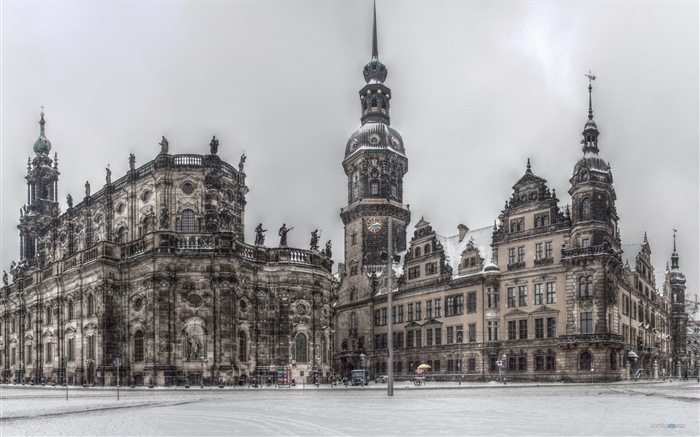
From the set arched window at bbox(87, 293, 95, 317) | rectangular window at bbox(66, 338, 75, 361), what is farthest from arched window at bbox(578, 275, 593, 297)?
rectangular window at bbox(66, 338, 75, 361)

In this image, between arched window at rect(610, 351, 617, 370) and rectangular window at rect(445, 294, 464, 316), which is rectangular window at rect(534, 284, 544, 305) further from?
rectangular window at rect(445, 294, 464, 316)

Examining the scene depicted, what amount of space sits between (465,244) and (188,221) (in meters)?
31.9

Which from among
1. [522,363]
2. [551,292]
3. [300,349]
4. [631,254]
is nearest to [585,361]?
[522,363]

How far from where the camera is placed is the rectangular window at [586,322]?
206 ft

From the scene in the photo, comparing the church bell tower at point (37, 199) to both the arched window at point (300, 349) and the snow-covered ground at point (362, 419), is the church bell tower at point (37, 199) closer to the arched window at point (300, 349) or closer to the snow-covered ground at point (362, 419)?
the arched window at point (300, 349)

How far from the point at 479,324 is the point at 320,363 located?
64.2 feet

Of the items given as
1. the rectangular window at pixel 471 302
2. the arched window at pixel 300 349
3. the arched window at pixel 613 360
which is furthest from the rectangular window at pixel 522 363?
the arched window at pixel 300 349

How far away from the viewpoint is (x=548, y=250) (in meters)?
66.5

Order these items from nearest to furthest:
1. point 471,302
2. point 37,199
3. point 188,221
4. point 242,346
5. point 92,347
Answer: point 242,346 < point 92,347 < point 188,221 < point 471,302 < point 37,199

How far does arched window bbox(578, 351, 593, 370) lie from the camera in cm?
6272

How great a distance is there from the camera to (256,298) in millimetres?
57094

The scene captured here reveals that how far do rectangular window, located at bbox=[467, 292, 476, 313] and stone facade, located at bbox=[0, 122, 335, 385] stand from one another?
17590 millimetres

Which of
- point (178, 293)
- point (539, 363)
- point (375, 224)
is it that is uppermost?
point (375, 224)

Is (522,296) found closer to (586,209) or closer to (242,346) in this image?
(586,209)
